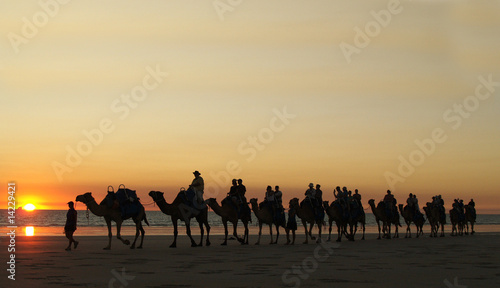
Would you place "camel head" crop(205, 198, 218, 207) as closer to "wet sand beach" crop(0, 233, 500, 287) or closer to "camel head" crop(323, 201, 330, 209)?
"wet sand beach" crop(0, 233, 500, 287)

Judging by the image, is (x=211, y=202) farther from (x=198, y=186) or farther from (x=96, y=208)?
(x=96, y=208)

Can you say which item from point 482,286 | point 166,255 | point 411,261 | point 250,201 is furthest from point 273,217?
point 482,286

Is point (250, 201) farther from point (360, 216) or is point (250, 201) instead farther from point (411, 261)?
point (411, 261)

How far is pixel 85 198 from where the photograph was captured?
2859cm

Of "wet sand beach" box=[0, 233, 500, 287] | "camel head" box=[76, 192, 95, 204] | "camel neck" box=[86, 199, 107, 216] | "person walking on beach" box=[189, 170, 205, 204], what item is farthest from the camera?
"person walking on beach" box=[189, 170, 205, 204]

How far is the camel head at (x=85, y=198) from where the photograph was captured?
28.5 m

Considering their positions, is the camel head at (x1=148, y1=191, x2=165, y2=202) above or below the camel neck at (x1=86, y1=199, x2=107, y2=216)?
above

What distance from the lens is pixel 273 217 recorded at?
3416 cm

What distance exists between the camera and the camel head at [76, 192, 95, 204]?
2845cm

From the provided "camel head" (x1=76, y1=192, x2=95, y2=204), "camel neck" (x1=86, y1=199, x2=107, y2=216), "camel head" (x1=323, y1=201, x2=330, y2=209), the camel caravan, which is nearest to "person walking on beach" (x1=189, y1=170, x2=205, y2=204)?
the camel caravan

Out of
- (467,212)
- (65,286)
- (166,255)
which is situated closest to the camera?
(65,286)

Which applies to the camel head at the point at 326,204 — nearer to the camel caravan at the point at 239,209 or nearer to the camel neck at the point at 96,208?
the camel caravan at the point at 239,209

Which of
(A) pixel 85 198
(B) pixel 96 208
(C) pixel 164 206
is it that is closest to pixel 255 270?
(B) pixel 96 208

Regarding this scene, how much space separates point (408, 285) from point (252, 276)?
3.88 meters
